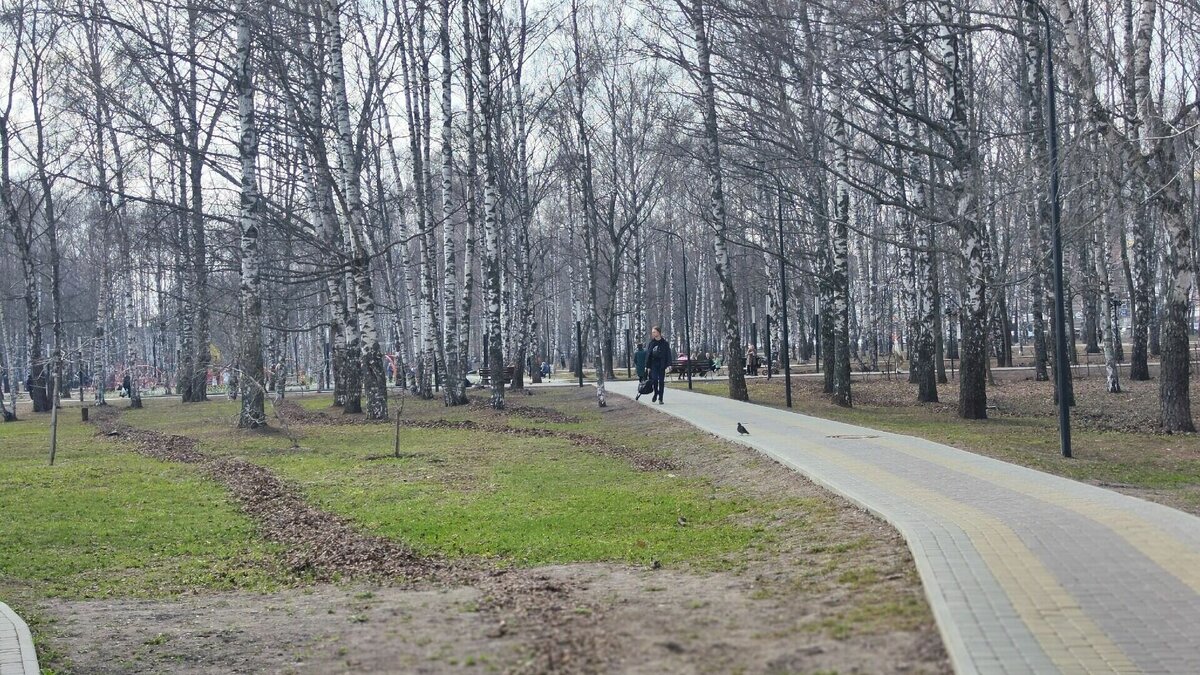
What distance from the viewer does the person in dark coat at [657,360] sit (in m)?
25.8

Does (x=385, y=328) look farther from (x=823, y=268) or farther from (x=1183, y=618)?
(x=1183, y=618)

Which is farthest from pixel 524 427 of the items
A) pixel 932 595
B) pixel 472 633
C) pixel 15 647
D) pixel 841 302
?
pixel 932 595

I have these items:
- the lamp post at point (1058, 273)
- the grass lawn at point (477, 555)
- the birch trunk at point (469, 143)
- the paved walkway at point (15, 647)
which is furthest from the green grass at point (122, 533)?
the birch trunk at point (469, 143)

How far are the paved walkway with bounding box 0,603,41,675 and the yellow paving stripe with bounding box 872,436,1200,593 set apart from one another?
6.67m

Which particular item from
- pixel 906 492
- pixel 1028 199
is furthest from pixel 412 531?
pixel 1028 199

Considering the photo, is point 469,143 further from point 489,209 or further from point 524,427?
point 524,427

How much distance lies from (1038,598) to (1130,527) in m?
2.64

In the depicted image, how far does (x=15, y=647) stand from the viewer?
6820 mm

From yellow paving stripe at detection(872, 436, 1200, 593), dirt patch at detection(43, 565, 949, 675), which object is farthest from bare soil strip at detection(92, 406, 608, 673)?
yellow paving stripe at detection(872, 436, 1200, 593)

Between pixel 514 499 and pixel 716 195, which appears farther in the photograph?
pixel 716 195

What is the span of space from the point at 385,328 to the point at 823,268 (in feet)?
207

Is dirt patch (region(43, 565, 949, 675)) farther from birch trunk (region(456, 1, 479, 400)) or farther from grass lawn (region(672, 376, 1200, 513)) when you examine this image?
birch trunk (region(456, 1, 479, 400))

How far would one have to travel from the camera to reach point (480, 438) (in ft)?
68.1

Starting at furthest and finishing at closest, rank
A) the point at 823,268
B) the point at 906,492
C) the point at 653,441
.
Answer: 1. the point at 823,268
2. the point at 653,441
3. the point at 906,492
